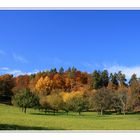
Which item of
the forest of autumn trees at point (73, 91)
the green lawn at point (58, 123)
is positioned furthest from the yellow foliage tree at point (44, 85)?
the green lawn at point (58, 123)

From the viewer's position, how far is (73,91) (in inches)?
757

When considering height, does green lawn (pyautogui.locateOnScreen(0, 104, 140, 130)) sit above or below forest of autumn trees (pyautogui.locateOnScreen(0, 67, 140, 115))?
below

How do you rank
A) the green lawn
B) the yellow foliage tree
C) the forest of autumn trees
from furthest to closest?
the yellow foliage tree → the forest of autumn trees → the green lawn

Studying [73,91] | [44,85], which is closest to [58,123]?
[44,85]

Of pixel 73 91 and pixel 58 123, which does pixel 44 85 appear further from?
pixel 58 123

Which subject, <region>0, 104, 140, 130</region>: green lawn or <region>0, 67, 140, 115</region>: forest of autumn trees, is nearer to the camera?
<region>0, 104, 140, 130</region>: green lawn

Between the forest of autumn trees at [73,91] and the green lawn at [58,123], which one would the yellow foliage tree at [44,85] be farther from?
the green lawn at [58,123]

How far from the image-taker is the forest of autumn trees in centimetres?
1862

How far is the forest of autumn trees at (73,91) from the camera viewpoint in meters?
18.6

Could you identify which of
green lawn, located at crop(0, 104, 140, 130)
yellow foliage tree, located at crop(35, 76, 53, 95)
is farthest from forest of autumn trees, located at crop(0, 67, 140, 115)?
green lawn, located at crop(0, 104, 140, 130)

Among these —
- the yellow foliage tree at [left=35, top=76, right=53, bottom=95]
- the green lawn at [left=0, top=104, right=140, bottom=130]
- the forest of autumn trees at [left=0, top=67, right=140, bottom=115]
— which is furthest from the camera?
the yellow foliage tree at [left=35, top=76, right=53, bottom=95]

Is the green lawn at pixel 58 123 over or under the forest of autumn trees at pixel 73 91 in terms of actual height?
under

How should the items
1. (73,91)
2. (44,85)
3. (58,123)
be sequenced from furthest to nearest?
(73,91) < (44,85) < (58,123)

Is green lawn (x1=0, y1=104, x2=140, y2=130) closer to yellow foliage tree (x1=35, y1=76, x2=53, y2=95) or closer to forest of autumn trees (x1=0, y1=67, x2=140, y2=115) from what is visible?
forest of autumn trees (x1=0, y1=67, x2=140, y2=115)
